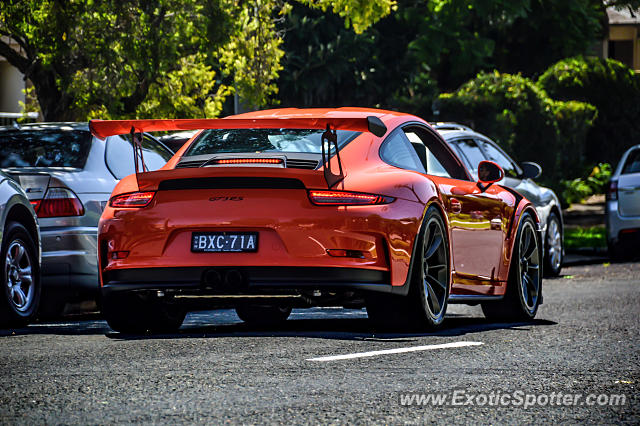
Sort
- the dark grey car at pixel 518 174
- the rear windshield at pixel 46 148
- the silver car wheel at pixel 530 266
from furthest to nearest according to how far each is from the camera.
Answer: the dark grey car at pixel 518 174 < the rear windshield at pixel 46 148 < the silver car wheel at pixel 530 266

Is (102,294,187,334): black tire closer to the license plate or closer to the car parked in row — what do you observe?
the license plate

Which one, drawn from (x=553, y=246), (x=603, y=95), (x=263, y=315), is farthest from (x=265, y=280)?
(x=603, y=95)

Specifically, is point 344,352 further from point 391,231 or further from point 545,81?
point 545,81

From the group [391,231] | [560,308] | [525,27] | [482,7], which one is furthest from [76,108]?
[525,27]

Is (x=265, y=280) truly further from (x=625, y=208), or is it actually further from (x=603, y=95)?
(x=603, y=95)

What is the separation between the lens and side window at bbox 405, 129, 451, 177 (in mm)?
9125

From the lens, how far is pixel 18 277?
9578 mm

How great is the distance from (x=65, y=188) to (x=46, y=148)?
737 mm

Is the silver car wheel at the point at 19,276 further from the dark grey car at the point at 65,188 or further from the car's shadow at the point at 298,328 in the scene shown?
the dark grey car at the point at 65,188

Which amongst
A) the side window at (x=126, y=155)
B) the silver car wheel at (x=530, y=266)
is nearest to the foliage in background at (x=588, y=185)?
the side window at (x=126, y=155)

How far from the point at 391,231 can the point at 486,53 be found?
2755cm

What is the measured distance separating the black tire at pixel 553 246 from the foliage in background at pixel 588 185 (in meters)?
14.1

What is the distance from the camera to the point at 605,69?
108 feet

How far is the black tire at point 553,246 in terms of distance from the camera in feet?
54.4
